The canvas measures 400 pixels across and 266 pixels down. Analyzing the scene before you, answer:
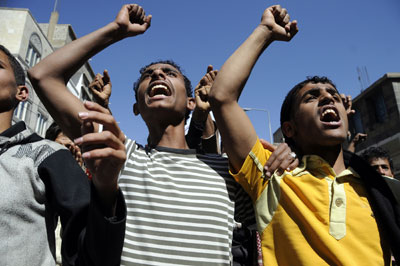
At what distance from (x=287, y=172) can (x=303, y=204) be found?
221 mm

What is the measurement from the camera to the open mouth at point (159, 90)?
222 cm

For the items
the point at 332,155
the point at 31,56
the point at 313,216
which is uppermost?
the point at 31,56

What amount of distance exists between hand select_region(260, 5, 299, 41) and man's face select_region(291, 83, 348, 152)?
0.43 meters

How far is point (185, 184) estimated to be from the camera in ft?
5.64

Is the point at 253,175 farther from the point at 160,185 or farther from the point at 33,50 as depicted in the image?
the point at 33,50

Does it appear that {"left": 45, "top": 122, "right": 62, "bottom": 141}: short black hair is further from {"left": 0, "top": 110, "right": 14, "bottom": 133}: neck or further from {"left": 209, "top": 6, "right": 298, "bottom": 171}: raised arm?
{"left": 209, "top": 6, "right": 298, "bottom": 171}: raised arm

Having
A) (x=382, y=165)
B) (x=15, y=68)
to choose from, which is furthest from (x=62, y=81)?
(x=382, y=165)

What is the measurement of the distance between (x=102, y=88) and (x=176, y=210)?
1339mm

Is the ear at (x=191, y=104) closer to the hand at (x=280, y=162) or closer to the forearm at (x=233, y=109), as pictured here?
the forearm at (x=233, y=109)

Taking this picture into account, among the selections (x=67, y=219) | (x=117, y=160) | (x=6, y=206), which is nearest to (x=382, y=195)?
(x=117, y=160)

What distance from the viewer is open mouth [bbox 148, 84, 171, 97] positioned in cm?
222

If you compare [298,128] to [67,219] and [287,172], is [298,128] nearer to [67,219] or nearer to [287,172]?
[287,172]

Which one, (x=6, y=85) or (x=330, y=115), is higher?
(x=6, y=85)

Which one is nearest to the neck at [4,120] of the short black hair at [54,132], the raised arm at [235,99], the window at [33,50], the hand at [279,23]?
the raised arm at [235,99]
